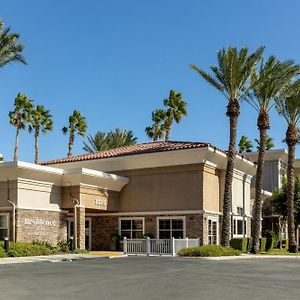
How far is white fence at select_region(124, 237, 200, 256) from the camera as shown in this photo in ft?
94.0

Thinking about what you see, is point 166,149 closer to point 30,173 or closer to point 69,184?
point 69,184

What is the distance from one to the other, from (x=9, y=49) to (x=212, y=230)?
54.3 ft

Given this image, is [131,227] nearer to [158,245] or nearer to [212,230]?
[158,245]

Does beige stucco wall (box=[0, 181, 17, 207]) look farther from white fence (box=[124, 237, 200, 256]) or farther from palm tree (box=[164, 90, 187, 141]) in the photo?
palm tree (box=[164, 90, 187, 141])

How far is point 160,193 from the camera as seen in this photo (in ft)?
107

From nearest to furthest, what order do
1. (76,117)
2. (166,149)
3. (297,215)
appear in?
1. (166,149)
2. (297,215)
3. (76,117)

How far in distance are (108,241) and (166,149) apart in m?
7.20

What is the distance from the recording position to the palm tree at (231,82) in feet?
99.1

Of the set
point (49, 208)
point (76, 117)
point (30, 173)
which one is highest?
point (76, 117)

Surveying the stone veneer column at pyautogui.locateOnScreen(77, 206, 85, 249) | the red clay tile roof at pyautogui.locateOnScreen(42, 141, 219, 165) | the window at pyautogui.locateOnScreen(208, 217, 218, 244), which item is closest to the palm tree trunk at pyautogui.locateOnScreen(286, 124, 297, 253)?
the window at pyautogui.locateOnScreen(208, 217, 218, 244)

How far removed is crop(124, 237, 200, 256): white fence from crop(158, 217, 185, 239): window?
5.83 feet

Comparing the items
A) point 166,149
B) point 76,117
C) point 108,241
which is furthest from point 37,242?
point 76,117

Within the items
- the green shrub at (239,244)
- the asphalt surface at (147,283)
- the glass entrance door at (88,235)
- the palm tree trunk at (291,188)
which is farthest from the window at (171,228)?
the asphalt surface at (147,283)

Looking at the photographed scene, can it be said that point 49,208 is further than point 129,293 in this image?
Yes
